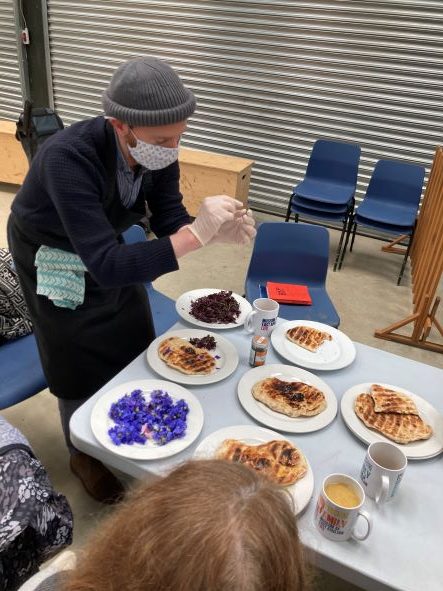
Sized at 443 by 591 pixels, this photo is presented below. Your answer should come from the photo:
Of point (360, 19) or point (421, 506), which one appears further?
point (360, 19)

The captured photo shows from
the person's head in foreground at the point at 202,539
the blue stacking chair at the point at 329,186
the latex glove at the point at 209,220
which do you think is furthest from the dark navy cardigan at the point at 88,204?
the blue stacking chair at the point at 329,186

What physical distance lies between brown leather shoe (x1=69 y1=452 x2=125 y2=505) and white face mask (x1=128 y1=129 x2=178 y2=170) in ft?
4.31

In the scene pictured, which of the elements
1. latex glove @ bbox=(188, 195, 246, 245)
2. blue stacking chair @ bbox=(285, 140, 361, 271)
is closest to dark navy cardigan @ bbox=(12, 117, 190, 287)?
latex glove @ bbox=(188, 195, 246, 245)

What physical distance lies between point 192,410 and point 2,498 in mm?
545

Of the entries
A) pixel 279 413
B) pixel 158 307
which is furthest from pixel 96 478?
pixel 279 413

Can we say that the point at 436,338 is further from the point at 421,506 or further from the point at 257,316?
the point at 421,506

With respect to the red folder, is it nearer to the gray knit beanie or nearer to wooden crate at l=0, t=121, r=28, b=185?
the gray knit beanie

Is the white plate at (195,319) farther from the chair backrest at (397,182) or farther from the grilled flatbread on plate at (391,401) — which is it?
the chair backrest at (397,182)

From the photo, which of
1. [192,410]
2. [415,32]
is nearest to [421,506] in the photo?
[192,410]

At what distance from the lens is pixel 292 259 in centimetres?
284

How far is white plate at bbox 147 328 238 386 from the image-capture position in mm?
1536

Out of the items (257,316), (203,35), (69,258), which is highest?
(203,35)

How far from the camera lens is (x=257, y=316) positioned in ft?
5.59

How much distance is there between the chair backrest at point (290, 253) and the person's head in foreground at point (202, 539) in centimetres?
223
